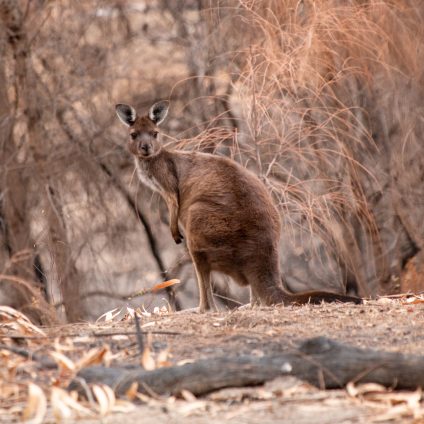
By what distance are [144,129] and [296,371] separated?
432 cm

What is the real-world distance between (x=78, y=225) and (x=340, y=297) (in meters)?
6.33

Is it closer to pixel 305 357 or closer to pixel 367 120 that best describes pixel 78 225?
pixel 367 120

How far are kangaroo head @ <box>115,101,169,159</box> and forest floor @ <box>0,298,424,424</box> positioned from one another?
5.86ft

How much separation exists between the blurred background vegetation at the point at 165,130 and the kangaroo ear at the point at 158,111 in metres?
1.17

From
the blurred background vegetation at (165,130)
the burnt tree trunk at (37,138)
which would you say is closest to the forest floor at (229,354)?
the blurred background vegetation at (165,130)

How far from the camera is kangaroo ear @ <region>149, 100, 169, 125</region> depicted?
25.9ft

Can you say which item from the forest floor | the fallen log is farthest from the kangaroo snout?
the fallen log

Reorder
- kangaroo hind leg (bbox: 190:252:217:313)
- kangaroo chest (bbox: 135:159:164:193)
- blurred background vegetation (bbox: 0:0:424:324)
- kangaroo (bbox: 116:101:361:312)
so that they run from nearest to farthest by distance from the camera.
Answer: kangaroo (bbox: 116:101:361:312), kangaroo hind leg (bbox: 190:252:217:313), kangaroo chest (bbox: 135:159:164:193), blurred background vegetation (bbox: 0:0:424:324)

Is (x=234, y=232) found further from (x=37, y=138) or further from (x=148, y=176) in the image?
(x=37, y=138)

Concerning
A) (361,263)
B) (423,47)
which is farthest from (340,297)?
(361,263)

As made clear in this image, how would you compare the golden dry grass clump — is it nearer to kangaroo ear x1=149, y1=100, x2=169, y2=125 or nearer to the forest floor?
kangaroo ear x1=149, y1=100, x2=169, y2=125

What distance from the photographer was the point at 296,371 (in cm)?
380

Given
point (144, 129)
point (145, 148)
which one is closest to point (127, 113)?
point (144, 129)

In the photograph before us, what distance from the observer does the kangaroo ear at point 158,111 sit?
790 cm
